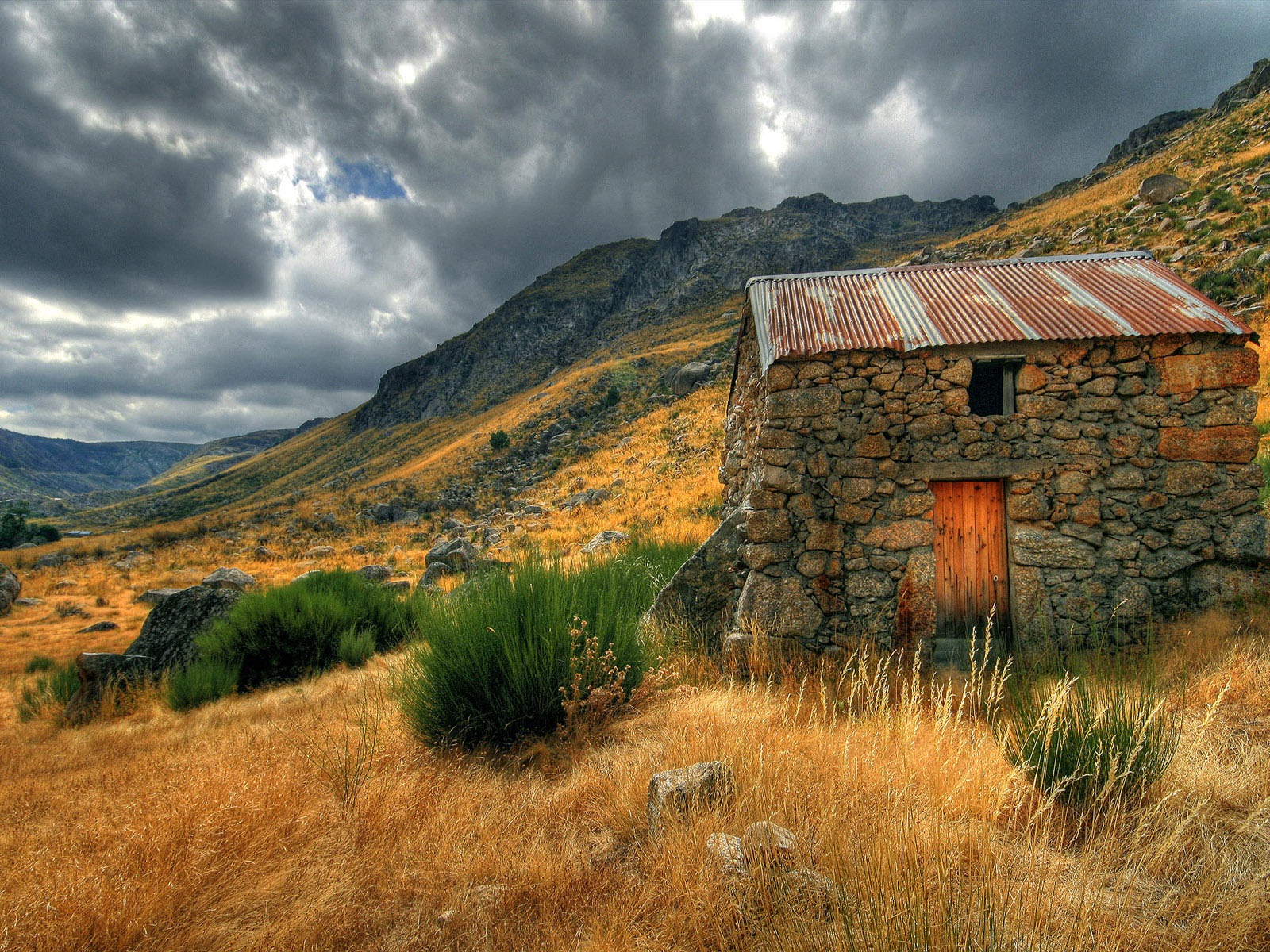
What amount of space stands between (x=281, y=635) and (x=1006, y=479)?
9.66 metres

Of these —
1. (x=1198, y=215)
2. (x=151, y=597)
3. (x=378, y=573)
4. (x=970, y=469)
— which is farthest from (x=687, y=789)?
(x=1198, y=215)

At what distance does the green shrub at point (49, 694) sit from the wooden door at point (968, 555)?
1161cm

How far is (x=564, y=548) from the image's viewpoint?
14695mm

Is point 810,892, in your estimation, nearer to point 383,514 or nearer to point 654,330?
point 383,514

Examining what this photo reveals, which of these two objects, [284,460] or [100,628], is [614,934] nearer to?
[100,628]

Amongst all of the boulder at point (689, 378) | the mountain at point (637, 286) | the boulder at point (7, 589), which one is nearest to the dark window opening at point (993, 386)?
the boulder at point (7, 589)

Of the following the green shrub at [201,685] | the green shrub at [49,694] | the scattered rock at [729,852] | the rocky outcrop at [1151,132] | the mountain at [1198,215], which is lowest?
the green shrub at [49,694]

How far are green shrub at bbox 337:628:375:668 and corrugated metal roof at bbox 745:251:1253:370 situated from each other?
6.88 metres

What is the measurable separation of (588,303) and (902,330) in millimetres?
86836

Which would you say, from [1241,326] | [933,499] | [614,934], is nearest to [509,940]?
[614,934]

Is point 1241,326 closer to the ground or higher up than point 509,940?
higher up

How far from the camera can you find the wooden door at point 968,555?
6121 mm

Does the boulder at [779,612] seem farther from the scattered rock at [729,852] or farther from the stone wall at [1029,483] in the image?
the scattered rock at [729,852]

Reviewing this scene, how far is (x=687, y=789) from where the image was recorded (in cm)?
290
